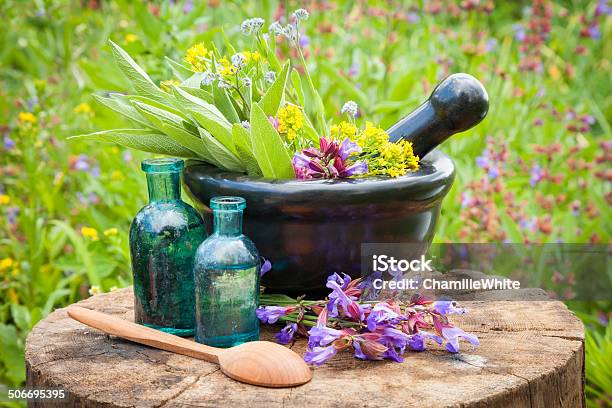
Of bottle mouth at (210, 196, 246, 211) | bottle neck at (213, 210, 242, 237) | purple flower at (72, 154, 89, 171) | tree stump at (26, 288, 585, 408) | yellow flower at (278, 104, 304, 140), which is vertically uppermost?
yellow flower at (278, 104, 304, 140)

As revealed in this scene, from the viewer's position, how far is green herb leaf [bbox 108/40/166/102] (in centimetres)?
158

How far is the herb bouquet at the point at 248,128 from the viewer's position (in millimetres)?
1475

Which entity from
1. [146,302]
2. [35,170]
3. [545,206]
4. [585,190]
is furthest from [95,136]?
[585,190]

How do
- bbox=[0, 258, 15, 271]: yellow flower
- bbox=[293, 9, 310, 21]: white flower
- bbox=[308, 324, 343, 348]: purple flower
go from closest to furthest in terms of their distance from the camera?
bbox=[308, 324, 343, 348]: purple flower, bbox=[293, 9, 310, 21]: white flower, bbox=[0, 258, 15, 271]: yellow flower

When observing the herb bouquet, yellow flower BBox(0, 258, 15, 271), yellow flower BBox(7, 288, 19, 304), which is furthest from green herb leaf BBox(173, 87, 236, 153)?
yellow flower BBox(7, 288, 19, 304)

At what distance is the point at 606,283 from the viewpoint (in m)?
2.88

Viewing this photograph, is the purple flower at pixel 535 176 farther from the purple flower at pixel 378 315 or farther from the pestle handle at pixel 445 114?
the purple flower at pixel 378 315

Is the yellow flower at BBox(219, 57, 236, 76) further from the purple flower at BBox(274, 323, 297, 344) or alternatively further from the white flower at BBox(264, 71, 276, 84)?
the purple flower at BBox(274, 323, 297, 344)

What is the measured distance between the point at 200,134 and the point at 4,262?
1.39 meters

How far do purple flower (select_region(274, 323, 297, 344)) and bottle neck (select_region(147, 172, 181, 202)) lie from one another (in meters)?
0.30

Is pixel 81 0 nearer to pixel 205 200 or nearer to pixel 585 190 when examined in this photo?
pixel 585 190

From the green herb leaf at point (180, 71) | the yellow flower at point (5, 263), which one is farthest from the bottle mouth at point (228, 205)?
the yellow flower at point (5, 263)

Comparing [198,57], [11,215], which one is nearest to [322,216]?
[198,57]

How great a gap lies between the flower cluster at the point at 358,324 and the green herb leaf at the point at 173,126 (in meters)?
0.33
